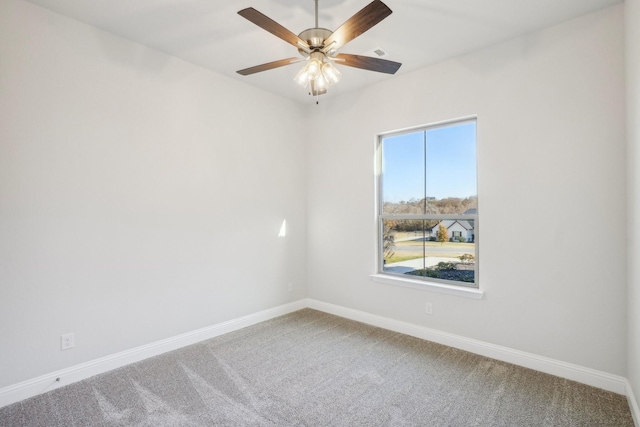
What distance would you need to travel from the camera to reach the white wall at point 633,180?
1.98 m

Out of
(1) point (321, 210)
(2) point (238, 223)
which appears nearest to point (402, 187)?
(1) point (321, 210)

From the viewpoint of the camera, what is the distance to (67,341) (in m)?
2.50

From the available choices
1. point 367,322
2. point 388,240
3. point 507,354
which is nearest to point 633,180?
point 507,354

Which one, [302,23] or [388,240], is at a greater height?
[302,23]

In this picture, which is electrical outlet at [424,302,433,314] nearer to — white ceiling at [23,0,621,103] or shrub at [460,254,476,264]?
shrub at [460,254,476,264]

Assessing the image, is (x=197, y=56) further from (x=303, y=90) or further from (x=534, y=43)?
(x=534, y=43)

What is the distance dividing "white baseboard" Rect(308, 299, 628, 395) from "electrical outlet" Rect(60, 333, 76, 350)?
2705mm

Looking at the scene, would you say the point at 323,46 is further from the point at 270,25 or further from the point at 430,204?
the point at 430,204

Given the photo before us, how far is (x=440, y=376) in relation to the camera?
2592mm

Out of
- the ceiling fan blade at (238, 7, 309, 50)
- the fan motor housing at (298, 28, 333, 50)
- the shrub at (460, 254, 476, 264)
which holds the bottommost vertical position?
the shrub at (460, 254, 476, 264)

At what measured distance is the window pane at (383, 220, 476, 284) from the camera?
3.21 metres

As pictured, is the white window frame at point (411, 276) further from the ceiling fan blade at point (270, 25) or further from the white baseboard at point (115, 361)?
the ceiling fan blade at point (270, 25)

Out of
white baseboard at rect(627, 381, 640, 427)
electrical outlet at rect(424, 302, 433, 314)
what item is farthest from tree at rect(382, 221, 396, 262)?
white baseboard at rect(627, 381, 640, 427)

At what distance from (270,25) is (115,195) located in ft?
6.36
